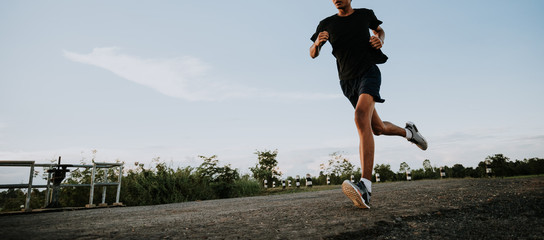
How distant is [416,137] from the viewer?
3605 mm

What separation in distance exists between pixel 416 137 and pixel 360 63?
1459 millimetres

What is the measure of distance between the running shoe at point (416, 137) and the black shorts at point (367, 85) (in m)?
1.12

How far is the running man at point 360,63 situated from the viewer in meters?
2.55

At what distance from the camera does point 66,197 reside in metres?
7.95

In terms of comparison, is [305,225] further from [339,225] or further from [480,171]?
[480,171]

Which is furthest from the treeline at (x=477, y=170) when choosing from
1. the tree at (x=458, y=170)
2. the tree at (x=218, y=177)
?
the tree at (x=218, y=177)

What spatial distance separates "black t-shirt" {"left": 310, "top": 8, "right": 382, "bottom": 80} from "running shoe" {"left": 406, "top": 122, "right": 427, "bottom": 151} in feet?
4.24

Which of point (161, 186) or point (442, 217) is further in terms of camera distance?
point (161, 186)

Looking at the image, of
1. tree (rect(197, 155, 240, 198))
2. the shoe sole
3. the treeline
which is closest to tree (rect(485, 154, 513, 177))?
the treeline

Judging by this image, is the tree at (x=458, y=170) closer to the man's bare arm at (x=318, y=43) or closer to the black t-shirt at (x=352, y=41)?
the black t-shirt at (x=352, y=41)

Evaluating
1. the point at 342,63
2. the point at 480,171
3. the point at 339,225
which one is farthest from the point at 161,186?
the point at 480,171

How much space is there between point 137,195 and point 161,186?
2.50 feet

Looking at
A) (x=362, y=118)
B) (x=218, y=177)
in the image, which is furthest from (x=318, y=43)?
(x=218, y=177)

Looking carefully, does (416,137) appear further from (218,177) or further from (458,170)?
(458,170)
